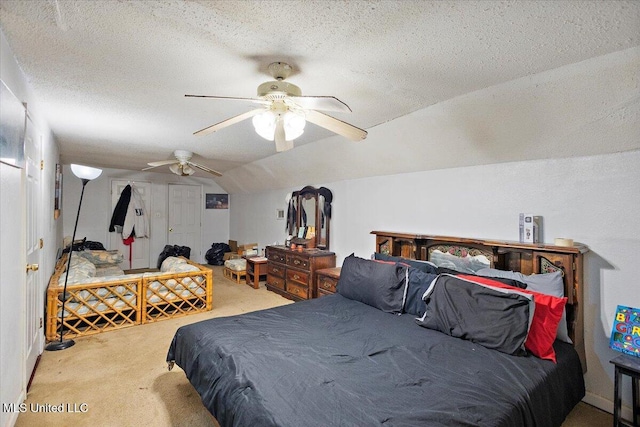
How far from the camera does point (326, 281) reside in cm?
400

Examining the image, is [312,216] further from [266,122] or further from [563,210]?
[563,210]

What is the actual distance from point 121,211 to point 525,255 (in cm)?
739

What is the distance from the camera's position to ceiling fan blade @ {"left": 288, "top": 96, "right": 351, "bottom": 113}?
1761 millimetres

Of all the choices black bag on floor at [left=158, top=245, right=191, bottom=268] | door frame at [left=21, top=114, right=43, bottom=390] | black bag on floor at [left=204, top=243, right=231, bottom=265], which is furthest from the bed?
black bag on floor at [left=204, top=243, right=231, bottom=265]

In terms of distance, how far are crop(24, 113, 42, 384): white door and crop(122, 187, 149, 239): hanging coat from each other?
4185 mm

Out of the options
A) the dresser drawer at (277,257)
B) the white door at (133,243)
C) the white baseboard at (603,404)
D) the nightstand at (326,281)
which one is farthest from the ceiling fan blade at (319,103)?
the white door at (133,243)

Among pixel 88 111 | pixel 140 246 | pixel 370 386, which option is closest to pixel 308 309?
pixel 370 386

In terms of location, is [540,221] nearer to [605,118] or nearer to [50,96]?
[605,118]

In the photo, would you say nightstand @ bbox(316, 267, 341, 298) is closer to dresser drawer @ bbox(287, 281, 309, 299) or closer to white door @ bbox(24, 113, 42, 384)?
dresser drawer @ bbox(287, 281, 309, 299)

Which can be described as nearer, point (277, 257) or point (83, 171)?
point (83, 171)

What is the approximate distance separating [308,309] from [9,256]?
202 cm

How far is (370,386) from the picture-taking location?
151 cm

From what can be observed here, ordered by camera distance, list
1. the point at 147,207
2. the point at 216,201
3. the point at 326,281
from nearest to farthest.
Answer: the point at 326,281, the point at 147,207, the point at 216,201

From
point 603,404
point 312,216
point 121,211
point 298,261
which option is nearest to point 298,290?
point 298,261
